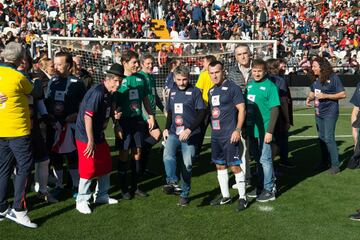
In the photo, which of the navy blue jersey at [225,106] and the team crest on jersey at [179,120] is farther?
the team crest on jersey at [179,120]

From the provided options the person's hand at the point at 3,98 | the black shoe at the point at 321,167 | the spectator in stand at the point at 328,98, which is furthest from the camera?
the black shoe at the point at 321,167

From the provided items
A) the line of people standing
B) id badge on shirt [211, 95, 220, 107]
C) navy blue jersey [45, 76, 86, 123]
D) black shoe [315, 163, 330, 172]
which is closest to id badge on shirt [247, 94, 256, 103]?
the line of people standing

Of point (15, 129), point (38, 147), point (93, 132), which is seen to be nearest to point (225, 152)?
point (93, 132)

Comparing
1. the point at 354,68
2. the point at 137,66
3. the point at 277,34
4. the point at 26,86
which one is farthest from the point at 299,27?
the point at 26,86

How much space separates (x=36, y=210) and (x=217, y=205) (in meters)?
2.34

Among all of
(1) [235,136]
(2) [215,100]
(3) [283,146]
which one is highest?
(2) [215,100]

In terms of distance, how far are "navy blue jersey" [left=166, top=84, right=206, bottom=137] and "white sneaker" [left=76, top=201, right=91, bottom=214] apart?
1467 mm

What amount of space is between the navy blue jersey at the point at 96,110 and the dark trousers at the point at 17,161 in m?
0.69

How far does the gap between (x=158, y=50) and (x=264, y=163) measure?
32.6 feet

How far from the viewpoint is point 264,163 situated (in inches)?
275

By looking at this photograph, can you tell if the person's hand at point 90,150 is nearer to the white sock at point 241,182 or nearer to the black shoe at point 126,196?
the black shoe at point 126,196

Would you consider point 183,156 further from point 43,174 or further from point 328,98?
point 328,98

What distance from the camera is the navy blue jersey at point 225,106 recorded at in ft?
21.4

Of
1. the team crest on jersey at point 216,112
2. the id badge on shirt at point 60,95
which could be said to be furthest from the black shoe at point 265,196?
the id badge on shirt at point 60,95
